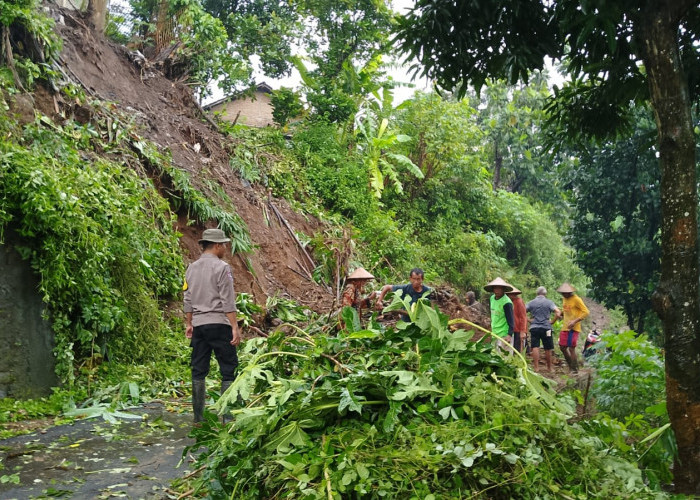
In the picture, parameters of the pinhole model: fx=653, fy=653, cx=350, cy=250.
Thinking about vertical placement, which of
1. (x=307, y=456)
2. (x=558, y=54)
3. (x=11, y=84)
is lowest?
(x=307, y=456)

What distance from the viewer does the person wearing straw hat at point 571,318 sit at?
1134cm

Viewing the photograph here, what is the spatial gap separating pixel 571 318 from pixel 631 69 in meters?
6.49

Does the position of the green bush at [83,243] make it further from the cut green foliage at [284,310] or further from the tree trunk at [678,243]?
the tree trunk at [678,243]

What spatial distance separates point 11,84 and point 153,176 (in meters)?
2.96

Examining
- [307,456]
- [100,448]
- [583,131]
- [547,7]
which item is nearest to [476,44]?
[547,7]

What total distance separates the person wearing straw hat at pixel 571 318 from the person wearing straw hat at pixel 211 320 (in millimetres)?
6916

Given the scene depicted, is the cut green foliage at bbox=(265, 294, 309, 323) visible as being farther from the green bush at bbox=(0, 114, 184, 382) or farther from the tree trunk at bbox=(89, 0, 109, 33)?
the tree trunk at bbox=(89, 0, 109, 33)

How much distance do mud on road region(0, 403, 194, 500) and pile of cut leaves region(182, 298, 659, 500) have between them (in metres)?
0.65

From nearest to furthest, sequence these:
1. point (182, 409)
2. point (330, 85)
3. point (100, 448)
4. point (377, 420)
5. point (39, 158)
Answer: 1. point (377, 420)
2. point (100, 448)
3. point (182, 409)
4. point (39, 158)
5. point (330, 85)

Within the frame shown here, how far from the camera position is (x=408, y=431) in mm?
3488

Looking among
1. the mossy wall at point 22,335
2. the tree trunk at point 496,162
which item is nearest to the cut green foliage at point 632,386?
the mossy wall at point 22,335

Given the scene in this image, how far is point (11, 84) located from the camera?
9.38m

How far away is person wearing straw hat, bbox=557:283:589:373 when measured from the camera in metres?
11.3

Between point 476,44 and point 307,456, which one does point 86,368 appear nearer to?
point 307,456
